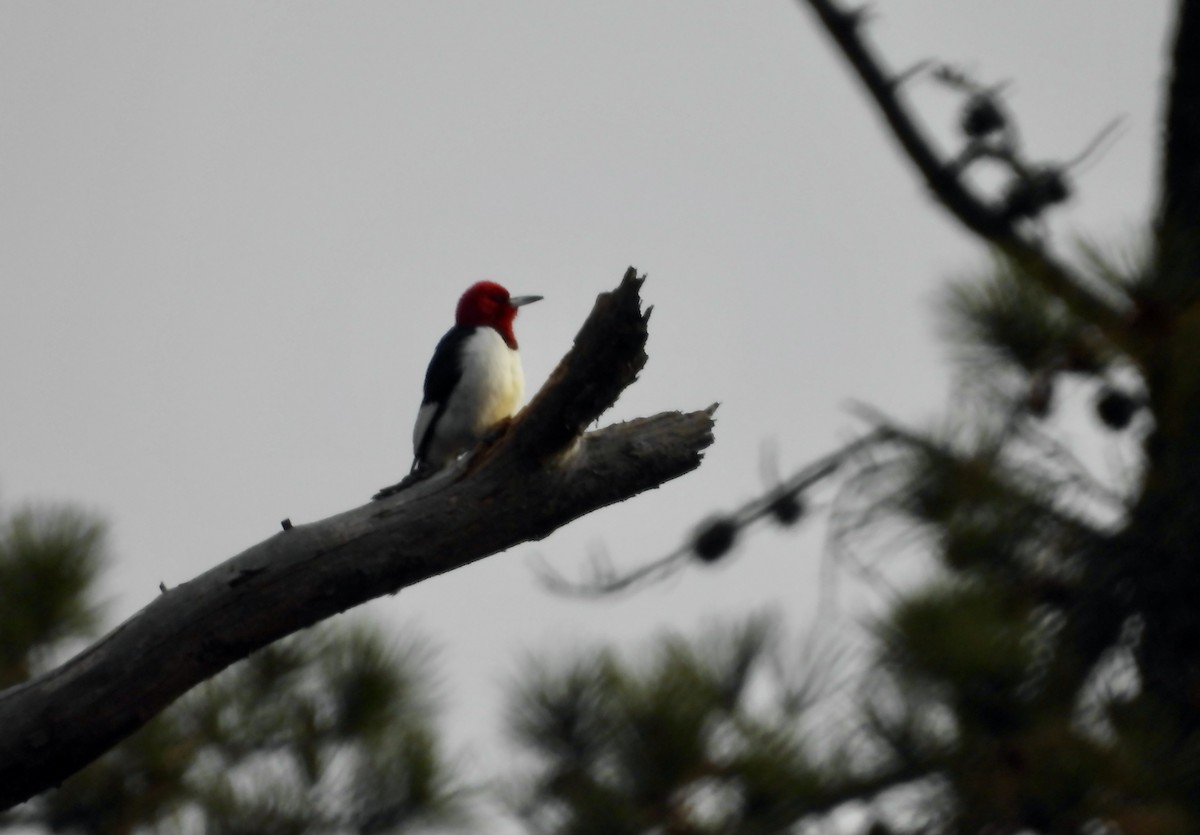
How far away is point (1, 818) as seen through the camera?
458 cm

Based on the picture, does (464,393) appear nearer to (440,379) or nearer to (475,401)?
(475,401)

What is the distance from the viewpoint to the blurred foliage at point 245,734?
14.7ft

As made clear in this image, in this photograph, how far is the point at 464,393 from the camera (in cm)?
493

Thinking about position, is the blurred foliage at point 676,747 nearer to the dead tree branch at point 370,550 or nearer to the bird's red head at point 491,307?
the dead tree branch at point 370,550

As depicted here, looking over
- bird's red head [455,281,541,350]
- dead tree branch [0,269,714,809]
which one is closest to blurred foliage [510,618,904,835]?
dead tree branch [0,269,714,809]

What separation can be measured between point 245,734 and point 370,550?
2.10m

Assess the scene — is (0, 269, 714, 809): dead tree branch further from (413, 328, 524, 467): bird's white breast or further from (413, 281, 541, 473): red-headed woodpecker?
(413, 328, 524, 467): bird's white breast

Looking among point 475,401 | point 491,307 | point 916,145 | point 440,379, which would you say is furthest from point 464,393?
point 916,145

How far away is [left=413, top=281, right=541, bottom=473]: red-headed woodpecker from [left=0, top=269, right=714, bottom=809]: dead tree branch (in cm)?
138

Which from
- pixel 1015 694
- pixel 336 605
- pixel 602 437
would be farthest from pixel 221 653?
pixel 1015 694

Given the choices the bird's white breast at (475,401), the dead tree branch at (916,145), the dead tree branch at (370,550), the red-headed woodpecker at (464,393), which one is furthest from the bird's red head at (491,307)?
the dead tree branch at (370,550)

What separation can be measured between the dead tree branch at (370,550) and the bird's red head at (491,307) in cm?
240

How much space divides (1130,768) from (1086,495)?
70 centimetres

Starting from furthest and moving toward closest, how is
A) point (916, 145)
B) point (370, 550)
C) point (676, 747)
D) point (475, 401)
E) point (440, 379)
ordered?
point (440, 379) → point (475, 401) → point (916, 145) → point (676, 747) → point (370, 550)
